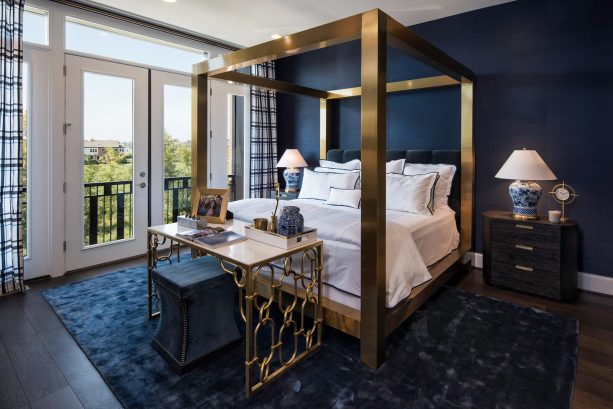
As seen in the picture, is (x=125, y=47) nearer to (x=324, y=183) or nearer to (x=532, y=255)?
(x=324, y=183)

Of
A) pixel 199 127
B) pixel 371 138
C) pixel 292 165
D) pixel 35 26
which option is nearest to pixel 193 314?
pixel 371 138

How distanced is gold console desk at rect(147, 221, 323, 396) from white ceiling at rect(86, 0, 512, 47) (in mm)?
2372

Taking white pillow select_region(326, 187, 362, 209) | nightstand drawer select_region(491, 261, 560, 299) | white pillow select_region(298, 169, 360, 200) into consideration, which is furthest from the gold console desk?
nightstand drawer select_region(491, 261, 560, 299)

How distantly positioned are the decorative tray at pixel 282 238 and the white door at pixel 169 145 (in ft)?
7.45

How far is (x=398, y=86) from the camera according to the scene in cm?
414

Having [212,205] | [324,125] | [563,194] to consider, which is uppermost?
[324,125]

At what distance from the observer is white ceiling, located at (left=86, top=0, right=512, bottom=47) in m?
3.64

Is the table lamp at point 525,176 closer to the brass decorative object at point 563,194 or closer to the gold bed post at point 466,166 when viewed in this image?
the brass decorative object at point 563,194

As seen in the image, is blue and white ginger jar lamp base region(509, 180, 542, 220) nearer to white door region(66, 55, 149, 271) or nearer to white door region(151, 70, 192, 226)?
white door region(151, 70, 192, 226)

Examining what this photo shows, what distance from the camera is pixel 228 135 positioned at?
5219 mm

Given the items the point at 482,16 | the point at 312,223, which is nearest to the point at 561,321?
the point at 312,223

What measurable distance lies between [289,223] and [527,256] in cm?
230

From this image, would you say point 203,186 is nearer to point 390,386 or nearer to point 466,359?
point 390,386

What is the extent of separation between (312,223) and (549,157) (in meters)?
2.40
